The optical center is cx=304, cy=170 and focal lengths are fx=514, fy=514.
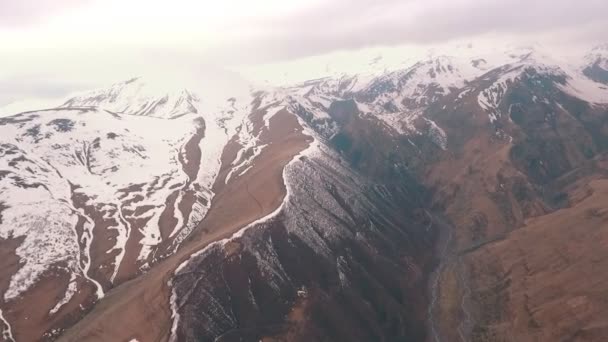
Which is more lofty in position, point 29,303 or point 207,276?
point 207,276

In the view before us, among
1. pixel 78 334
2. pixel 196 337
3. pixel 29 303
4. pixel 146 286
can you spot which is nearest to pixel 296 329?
pixel 196 337

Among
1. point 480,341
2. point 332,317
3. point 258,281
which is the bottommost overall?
point 480,341

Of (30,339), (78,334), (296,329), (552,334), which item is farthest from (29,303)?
(552,334)

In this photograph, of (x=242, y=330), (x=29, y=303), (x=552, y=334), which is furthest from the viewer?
(x=29, y=303)

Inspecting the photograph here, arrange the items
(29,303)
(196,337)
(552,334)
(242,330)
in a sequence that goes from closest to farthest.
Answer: (196,337), (242,330), (552,334), (29,303)

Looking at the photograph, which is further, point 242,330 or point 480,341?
point 480,341

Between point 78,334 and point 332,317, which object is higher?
point 78,334

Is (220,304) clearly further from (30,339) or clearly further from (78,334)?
(30,339)

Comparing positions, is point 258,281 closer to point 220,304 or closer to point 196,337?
point 220,304

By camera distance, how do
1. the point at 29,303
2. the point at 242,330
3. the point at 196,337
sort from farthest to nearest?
the point at 29,303 < the point at 242,330 < the point at 196,337
